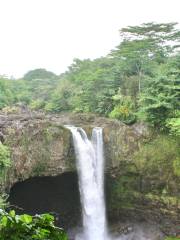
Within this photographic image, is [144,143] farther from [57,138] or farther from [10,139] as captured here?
[10,139]

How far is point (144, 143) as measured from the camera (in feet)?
51.3

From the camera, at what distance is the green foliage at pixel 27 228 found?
6.46ft

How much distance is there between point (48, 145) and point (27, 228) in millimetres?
12553

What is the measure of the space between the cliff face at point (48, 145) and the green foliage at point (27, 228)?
11.5m

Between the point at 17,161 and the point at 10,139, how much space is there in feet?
3.24

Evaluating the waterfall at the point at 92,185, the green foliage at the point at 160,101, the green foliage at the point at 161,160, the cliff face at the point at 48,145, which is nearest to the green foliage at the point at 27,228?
the cliff face at the point at 48,145

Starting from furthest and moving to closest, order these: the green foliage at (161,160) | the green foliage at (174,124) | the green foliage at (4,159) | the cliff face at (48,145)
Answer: the green foliage at (161,160) → the green foliage at (174,124) → the cliff face at (48,145) → the green foliage at (4,159)

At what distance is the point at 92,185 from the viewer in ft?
52.7

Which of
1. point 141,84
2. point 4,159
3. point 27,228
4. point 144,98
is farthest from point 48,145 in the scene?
point 27,228

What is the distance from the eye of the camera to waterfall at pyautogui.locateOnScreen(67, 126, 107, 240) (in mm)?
15742

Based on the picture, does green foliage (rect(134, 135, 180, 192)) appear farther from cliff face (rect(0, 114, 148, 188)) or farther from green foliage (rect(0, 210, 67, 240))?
green foliage (rect(0, 210, 67, 240))

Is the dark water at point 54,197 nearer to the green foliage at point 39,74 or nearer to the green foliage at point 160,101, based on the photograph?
the green foliage at point 160,101

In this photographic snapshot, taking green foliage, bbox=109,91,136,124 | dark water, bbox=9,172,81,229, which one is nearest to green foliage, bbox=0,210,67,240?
dark water, bbox=9,172,81,229

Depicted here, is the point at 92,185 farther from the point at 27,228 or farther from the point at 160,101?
the point at 27,228
